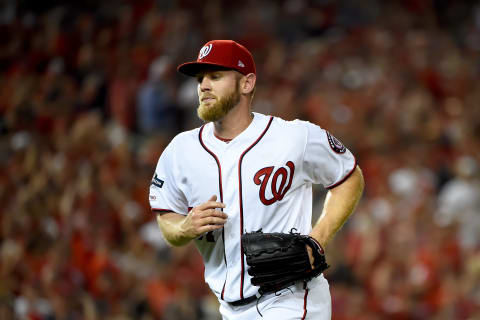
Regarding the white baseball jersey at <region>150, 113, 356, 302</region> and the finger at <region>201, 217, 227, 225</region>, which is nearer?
the finger at <region>201, 217, 227, 225</region>

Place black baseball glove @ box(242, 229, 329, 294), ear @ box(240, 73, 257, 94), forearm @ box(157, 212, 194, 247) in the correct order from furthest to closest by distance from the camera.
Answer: ear @ box(240, 73, 257, 94)
forearm @ box(157, 212, 194, 247)
black baseball glove @ box(242, 229, 329, 294)

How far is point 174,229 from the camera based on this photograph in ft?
10.5

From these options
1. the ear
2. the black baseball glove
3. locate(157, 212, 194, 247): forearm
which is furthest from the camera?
the ear

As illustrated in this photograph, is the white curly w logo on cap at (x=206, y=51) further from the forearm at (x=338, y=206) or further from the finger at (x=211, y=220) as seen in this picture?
the forearm at (x=338, y=206)

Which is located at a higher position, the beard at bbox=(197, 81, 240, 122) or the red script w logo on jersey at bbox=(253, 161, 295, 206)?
the beard at bbox=(197, 81, 240, 122)

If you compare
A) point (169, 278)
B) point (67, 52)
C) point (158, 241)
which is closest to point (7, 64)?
point (67, 52)

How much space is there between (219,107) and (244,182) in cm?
32

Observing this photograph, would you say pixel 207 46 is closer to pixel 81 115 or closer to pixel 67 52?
pixel 81 115

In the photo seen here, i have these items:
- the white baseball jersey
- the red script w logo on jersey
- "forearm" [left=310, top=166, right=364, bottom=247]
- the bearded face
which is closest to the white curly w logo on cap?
the bearded face

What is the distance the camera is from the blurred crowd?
21.3ft

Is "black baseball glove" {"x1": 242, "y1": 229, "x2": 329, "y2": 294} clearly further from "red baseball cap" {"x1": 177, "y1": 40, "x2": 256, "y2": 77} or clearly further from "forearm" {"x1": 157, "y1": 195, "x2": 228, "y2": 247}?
"red baseball cap" {"x1": 177, "y1": 40, "x2": 256, "y2": 77}

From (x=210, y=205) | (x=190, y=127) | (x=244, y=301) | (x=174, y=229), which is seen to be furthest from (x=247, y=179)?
(x=190, y=127)

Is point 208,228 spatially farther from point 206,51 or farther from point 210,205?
point 206,51

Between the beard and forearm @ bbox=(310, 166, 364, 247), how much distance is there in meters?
0.55
